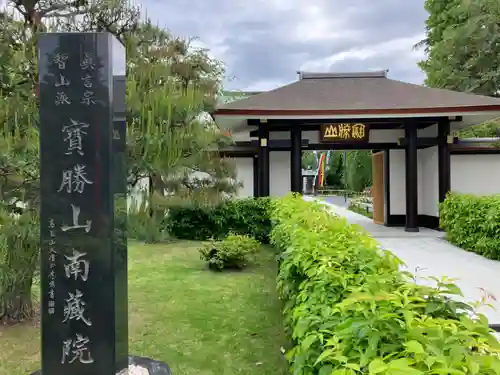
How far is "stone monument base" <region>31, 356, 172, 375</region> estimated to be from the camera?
2756 mm

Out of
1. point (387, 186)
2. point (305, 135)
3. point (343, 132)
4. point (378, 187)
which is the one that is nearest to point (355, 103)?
point (343, 132)

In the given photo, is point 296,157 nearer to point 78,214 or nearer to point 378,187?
point 378,187

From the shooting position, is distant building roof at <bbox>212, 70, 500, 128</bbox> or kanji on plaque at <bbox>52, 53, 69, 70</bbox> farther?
distant building roof at <bbox>212, 70, 500, 128</bbox>

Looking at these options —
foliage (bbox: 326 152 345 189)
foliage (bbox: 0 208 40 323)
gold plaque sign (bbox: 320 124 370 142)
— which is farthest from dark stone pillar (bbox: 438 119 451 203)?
foliage (bbox: 326 152 345 189)

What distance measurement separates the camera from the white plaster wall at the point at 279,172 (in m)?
10.2

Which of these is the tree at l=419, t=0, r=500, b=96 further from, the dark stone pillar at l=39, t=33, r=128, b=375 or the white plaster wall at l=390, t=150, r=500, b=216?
the dark stone pillar at l=39, t=33, r=128, b=375

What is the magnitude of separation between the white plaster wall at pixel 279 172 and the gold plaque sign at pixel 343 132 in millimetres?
964

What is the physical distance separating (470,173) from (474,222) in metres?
3.20

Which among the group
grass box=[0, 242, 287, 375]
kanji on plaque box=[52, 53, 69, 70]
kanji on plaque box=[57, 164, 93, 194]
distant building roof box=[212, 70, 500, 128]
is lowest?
grass box=[0, 242, 287, 375]

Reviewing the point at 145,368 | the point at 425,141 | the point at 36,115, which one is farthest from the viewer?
the point at 425,141

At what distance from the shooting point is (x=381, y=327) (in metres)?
1.34

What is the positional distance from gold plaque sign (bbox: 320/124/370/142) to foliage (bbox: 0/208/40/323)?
711cm

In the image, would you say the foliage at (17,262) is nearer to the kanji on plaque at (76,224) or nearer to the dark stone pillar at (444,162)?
the kanji on plaque at (76,224)

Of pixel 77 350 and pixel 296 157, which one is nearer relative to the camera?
pixel 77 350
